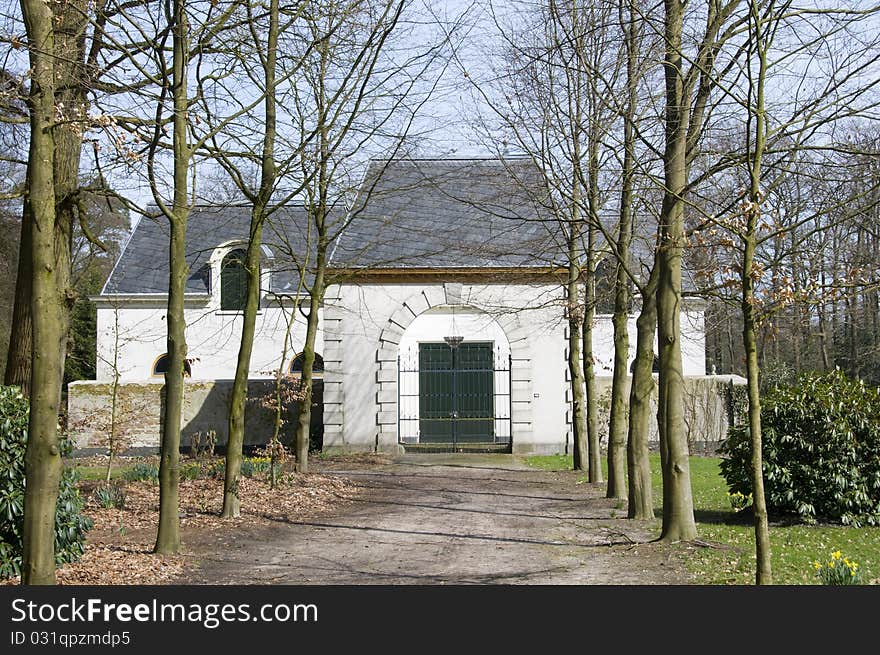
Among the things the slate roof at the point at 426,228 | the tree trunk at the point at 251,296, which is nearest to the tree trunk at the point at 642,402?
the tree trunk at the point at 251,296

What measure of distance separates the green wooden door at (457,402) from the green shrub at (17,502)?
600 inches

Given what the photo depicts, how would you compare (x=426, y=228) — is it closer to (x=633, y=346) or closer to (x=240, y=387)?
(x=633, y=346)

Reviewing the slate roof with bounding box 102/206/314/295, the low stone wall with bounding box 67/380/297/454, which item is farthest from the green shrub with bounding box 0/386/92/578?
the slate roof with bounding box 102/206/314/295

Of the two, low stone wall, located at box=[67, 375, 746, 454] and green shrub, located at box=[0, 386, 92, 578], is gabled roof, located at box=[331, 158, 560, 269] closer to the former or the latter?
low stone wall, located at box=[67, 375, 746, 454]

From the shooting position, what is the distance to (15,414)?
26.8 feet

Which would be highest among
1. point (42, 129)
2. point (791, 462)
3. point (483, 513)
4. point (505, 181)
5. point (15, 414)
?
point (505, 181)

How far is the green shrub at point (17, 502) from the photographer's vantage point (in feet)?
25.3

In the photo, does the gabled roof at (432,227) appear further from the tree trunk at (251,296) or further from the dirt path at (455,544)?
the tree trunk at (251,296)

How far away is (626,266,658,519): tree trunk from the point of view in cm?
1105

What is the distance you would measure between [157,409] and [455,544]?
15.7 m

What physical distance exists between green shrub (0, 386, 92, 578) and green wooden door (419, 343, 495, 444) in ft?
50.0

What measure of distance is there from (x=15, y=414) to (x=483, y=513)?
266 inches
